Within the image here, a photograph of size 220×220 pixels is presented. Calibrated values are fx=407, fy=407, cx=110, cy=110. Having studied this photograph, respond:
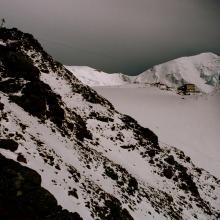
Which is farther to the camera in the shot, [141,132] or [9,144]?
[141,132]

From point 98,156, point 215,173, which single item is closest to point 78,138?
point 98,156

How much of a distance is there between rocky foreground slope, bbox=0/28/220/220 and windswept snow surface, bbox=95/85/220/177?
16653 mm

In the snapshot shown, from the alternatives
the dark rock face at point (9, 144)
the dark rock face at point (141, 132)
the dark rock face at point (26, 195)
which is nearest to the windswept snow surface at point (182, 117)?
the dark rock face at point (141, 132)

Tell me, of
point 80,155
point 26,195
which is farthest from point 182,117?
point 26,195

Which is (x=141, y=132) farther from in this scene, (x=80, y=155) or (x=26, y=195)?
(x=26, y=195)

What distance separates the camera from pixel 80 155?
3391cm

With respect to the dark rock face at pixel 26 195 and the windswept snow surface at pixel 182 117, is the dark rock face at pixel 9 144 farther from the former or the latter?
the windswept snow surface at pixel 182 117

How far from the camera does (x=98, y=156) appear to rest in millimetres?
36875

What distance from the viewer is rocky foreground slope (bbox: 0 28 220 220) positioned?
24.6 m

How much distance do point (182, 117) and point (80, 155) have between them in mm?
59986

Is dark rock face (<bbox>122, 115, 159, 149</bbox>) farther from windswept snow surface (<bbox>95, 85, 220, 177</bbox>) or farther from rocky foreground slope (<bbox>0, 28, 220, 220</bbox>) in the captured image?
windswept snow surface (<bbox>95, 85, 220, 177</bbox>)

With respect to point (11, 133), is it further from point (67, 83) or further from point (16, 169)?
point (67, 83)

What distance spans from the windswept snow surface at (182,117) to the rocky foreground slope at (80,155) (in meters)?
16.7

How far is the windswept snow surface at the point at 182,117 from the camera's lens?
70062 millimetres
